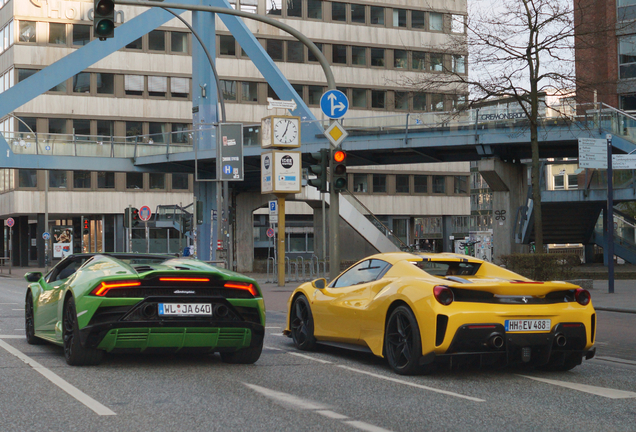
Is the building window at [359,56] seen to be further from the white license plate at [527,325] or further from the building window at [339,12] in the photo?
the white license plate at [527,325]

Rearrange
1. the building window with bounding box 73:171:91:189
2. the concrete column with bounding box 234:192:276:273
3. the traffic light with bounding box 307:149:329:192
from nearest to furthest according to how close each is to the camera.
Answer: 1. the traffic light with bounding box 307:149:329:192
2. the concrete column with bounding box 234:192:276:273
3. the building window with bounding box 73:171:91:189

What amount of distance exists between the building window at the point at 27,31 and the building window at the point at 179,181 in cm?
1309

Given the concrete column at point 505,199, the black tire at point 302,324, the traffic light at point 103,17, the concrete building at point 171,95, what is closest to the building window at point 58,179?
the concrete building at point 171,95

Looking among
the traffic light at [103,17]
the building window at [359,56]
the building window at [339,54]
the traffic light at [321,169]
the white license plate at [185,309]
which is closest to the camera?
the white license plate at [185,309]

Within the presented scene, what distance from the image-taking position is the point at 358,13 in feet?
214

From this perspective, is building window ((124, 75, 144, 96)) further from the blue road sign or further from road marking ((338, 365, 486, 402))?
road marking ((338, 365, 486, 402))

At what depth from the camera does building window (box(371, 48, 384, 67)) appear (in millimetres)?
65875

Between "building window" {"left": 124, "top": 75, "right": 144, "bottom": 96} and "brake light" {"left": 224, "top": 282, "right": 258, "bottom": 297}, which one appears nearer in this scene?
"brake light" {"left": 224, "top": 282, "right": 258, "bottom": 297}

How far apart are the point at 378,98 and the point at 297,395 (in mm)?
60457

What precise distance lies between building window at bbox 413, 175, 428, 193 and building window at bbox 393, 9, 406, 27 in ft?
38.1

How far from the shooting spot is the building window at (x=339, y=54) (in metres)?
64.5

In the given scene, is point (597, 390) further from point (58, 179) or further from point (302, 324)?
point (58, 179)

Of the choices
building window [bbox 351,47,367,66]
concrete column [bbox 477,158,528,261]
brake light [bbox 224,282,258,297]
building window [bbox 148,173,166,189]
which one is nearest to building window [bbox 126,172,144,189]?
building window [bbox 148,173,166,189]

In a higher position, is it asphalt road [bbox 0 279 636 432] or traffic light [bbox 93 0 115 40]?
traffic light [bbox 93 0 115 40]
